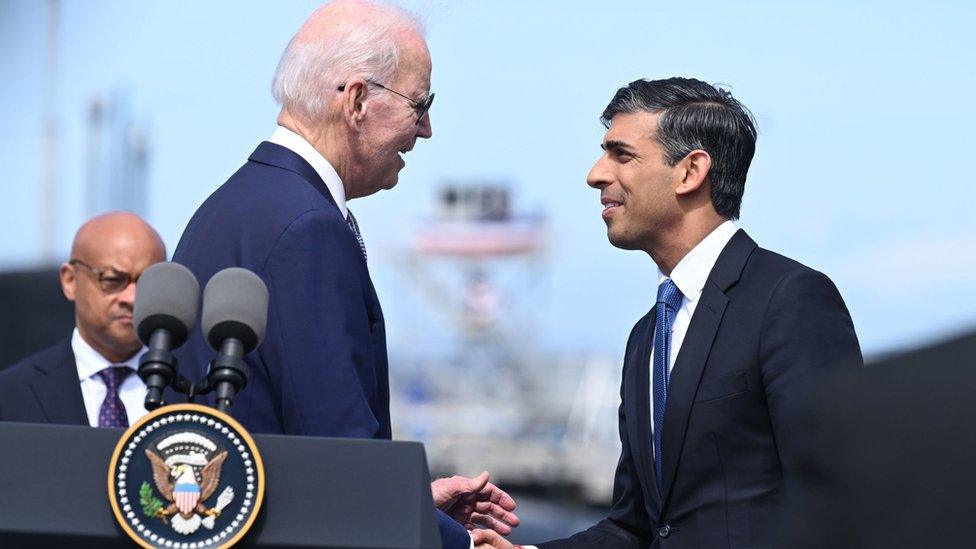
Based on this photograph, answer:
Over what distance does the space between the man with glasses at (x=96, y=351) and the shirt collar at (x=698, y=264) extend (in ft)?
5.83

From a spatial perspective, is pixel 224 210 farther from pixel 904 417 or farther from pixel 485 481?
pixel 904 417

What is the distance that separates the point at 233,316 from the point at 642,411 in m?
1.66

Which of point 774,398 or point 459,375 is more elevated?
point 774,398

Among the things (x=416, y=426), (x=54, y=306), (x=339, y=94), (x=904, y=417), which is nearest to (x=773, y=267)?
(x=339, y=94)

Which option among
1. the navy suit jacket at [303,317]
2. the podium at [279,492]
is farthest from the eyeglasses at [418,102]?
the podium at [279,492]

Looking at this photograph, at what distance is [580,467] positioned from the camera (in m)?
55.2

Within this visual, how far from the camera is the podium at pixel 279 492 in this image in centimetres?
211

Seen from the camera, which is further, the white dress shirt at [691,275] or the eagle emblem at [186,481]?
the white dress shirt at [691,275]

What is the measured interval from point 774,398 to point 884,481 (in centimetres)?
212

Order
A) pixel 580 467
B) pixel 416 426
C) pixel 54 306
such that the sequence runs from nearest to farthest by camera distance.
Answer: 1. pixel 54 306
2. pixel 580 467
3. pixel 416 426

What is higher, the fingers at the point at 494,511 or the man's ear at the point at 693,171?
the man's ear at the point at 693,171

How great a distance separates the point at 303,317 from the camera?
278cm

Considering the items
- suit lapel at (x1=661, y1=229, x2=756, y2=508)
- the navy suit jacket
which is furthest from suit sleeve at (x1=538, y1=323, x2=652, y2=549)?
the navy suit jacket

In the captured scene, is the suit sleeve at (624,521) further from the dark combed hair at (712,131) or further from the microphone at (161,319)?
the microphone at (161,319)
